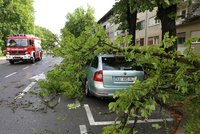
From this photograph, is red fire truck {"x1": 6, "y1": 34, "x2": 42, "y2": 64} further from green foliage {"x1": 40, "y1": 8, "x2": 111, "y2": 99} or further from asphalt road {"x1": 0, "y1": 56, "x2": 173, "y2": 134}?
green foliage {"x1": 40, "y1": 8, "x2": 111, "y2": 99}

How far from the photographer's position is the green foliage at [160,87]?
2521 millimetres

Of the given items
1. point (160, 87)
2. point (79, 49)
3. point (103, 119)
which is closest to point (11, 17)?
point (103, 119)

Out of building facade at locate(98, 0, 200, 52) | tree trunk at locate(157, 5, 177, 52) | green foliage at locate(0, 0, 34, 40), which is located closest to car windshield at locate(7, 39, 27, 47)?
building facade at locate(98, 0, 200, 52)

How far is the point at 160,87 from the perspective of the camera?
2.77 meters

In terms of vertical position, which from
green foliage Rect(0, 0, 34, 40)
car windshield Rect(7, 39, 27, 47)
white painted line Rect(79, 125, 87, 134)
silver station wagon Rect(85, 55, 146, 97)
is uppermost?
green foliage Rect(0, 0, 34, 40)

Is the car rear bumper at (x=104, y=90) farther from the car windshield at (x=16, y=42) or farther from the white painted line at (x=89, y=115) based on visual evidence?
the car windshield at (x=16, y=42)

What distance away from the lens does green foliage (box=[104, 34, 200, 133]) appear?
2.52m

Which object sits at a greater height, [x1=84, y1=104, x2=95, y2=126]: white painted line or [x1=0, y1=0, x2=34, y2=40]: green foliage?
[x1=0, y1=0, x2=34, y2=40]: green foliage

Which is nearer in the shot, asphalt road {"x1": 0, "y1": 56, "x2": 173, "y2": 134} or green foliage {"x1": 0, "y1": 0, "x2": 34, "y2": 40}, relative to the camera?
asphalt road {"x1": 0, "y1": 56, "x2": 173, "y2": 134}

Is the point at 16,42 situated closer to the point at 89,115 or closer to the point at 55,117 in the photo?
the point at 55,117

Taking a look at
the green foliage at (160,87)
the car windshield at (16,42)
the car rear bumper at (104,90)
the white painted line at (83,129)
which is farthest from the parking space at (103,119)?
the car windshield at (16,42)

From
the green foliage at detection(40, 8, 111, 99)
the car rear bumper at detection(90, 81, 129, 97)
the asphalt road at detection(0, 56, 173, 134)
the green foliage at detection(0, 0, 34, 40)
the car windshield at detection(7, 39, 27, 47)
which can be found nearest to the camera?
the green foliage at detection(40, 8, 111, 99)

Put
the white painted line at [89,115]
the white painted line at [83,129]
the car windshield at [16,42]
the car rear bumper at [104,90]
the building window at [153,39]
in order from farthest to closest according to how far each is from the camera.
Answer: the building window at [153,39] < the car windshield at [16,42] < the car rear bumper at [104,90] < the white painted line at [89,115] < the white painted line at [83,129]

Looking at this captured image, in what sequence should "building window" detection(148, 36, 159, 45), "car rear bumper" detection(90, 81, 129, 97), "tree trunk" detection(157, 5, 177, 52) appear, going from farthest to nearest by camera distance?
"building window" detection(148, 36, 159, 45), "tree trunk" detection(157, 5, 177, 52), "car rear bumper" detection(90, 81, 129, 97)
